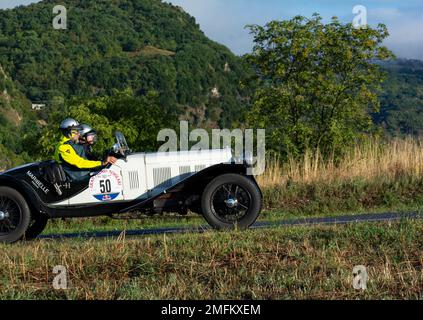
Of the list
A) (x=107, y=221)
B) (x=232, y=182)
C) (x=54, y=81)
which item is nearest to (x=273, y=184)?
(x=107, y=221)

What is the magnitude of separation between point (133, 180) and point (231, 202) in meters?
1.38

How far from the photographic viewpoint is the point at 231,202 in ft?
26.9

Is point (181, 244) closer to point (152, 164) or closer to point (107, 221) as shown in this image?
point (152, 164)

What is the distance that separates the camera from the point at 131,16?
6678 inches

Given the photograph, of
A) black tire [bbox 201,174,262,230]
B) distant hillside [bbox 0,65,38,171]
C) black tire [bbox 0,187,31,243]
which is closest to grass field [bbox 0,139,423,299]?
black tire [bbox 201,174,262,230]

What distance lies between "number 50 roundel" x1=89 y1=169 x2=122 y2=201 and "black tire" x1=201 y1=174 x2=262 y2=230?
1190 millimetres

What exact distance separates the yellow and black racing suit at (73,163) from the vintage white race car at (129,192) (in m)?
0.09

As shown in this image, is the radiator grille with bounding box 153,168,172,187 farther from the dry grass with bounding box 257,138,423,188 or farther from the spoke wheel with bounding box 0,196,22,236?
the dry grass with bounding box 257,138,423,188

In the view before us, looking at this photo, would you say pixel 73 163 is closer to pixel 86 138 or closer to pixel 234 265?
pixel 86 138

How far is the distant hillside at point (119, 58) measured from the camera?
117m

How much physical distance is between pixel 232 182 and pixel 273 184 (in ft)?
18.3

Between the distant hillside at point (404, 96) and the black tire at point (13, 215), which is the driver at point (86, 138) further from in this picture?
the distant hillside at point (404, 96)

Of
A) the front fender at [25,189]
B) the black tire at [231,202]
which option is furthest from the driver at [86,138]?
the black tire at [231,202]

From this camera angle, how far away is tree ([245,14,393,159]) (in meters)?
20.5
